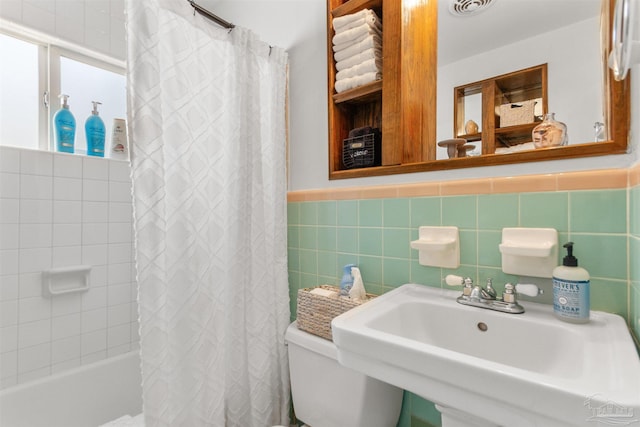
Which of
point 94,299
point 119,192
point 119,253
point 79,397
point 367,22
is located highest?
point 367,22

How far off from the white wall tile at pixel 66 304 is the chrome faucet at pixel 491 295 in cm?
177

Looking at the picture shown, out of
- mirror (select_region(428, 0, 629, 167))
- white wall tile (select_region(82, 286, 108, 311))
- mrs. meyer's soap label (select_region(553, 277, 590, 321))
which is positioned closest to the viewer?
mrs. meyer's soap label (select_region(553, 277, 590, 321))

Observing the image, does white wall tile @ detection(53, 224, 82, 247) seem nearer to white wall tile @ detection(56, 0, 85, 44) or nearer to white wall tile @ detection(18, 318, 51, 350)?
white wall tile @ detection(18, 318, 51, 350)

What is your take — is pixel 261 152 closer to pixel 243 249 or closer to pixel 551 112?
pixel 243 249

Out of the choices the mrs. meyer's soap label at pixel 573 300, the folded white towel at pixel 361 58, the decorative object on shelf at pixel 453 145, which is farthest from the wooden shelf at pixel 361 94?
the mrs. meyer's soap label at pixel 573 300

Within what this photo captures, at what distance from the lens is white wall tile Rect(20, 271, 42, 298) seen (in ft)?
4.57

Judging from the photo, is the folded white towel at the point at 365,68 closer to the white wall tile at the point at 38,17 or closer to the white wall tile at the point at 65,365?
the white wall tile at the point at 38,17

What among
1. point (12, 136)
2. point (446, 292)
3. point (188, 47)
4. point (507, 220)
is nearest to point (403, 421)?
point (446, 292)

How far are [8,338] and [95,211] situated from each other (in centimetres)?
66

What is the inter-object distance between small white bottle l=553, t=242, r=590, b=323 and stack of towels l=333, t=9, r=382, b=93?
3.04 feet

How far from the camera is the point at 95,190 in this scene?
1.62 m

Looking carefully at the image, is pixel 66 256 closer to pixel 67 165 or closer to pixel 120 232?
pixel 120 232

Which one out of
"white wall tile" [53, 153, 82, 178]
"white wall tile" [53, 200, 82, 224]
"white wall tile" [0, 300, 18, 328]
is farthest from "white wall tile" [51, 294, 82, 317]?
"white wall tile" [53, 153, 82, 178]

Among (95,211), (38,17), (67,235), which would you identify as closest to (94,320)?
(67,235)
